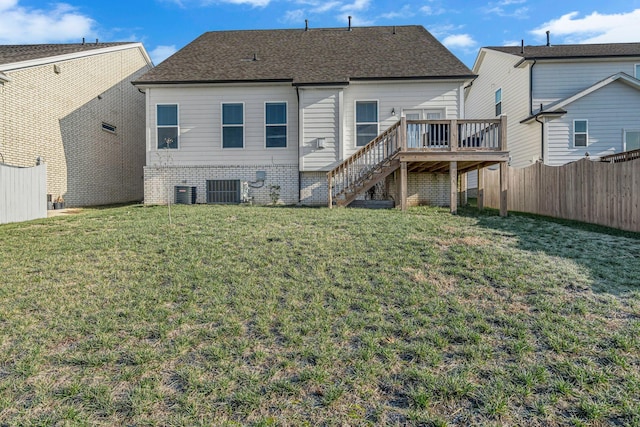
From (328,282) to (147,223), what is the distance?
16.5ft

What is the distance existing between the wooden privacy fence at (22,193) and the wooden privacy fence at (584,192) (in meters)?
13.8

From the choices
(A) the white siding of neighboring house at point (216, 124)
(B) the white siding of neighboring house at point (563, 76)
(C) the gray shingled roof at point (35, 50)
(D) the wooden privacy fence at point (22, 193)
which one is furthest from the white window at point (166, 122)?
(B) the white siding of neighboring house at point (563, 76)

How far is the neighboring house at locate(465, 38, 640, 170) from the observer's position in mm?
14773

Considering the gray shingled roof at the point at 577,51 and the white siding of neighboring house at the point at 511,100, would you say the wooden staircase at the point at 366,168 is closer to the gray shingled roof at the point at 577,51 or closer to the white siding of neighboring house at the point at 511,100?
the white siding of neighboring house at the point at 511,100

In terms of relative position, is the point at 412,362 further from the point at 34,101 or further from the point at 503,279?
the point at 34,101

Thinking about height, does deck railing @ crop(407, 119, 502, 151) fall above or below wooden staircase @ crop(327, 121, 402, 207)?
above

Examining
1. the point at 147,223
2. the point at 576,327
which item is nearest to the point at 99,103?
the point at 147,223

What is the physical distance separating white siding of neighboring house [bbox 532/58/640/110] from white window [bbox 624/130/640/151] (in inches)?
98.4

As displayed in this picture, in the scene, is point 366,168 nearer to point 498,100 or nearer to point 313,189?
point 313,189

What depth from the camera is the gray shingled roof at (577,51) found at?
50.7ft

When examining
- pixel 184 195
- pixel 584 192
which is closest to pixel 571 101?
pixel 584 192

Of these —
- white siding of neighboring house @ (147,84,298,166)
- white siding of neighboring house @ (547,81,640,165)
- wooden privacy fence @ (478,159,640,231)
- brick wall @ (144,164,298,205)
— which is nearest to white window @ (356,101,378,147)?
white siding of neighboring house @ (147,84,298,166)

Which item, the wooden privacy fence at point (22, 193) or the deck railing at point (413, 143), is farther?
the deck railing at point (413, 143)

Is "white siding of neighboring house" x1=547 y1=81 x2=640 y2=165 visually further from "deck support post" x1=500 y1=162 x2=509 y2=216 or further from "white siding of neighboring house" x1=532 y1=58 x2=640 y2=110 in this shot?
"deck support post" x1=500 y1=162 x2=509 y2=216
